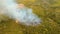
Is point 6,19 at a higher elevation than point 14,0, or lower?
lower

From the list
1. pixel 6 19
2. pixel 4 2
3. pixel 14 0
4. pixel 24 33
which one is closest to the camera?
pixel 24 33

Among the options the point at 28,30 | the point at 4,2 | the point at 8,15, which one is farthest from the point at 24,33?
the point at 4,2

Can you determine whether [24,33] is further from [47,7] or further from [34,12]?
[47,7]
